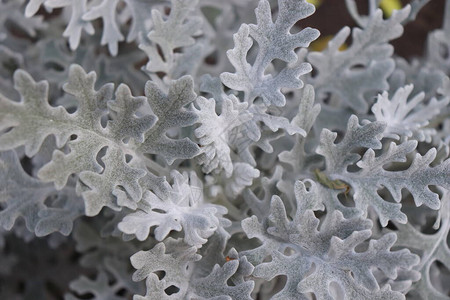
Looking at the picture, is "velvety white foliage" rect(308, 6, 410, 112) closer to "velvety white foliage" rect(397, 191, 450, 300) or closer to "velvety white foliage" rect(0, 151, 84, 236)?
"velvety white foliage" rect(397, 191, 450, 300)

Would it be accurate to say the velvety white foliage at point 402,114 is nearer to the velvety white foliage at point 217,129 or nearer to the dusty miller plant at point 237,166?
the dusty miller plant at point 237,166

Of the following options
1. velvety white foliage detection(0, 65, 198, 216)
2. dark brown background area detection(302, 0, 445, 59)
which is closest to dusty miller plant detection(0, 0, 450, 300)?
velvety white foliage detection(0, 65, 198, 216)

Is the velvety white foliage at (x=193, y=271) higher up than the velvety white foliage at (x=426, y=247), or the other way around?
the velvety white foliage at (x=193, y=271)

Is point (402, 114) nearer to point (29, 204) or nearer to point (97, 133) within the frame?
point (97, 133)

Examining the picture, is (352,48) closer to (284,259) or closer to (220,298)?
(284,259)

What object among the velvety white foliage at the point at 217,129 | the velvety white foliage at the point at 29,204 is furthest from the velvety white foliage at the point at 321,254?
the velvety white foliage at the point at 29,204

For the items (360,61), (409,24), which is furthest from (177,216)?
(409,24)

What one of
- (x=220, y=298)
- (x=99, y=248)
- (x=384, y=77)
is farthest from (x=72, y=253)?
(x=384, y=77)
